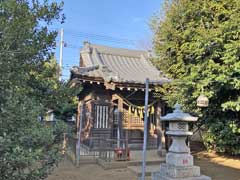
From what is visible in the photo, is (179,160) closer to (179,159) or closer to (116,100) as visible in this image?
(179,159)

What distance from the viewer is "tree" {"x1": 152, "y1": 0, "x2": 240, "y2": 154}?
26.7 ft

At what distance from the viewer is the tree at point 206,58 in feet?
26.7

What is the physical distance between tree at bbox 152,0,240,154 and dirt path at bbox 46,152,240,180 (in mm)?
946

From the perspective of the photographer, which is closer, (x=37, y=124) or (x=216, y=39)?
(x=37, y=124)

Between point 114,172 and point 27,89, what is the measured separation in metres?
5.57

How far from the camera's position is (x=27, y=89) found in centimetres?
338

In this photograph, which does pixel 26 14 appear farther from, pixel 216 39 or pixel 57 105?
pixel 216 39

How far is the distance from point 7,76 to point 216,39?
7014 millimetres

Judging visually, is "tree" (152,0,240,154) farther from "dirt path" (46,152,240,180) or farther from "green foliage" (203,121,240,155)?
"dirt path" (46,152,240,180)

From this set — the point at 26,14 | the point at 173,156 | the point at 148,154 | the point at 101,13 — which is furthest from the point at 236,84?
the point at 101,13

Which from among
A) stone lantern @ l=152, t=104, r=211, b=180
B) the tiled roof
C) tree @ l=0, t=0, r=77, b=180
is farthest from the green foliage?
tree @ l=0, t=0, r=77, b=180

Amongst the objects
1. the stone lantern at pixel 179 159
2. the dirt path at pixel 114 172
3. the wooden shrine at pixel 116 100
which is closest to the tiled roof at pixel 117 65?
the wooden shrine at pixel 116 100

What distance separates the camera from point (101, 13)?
20531 mm

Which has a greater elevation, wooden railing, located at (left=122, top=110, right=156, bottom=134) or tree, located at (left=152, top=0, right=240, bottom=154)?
tree, located at (left=152, top=0, right=240, bottom=154)
